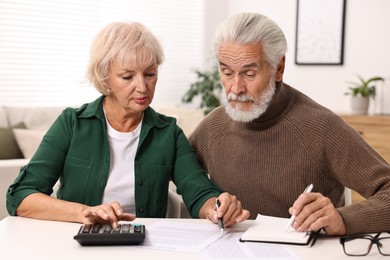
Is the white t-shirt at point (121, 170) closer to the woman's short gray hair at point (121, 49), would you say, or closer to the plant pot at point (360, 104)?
the woman's short gray hair at point (121, 49)

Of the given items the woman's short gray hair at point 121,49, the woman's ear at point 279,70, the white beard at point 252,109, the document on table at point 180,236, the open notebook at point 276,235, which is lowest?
the document on table at point 180,236

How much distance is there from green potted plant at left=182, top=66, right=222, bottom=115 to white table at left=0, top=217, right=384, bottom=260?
14.5 ft

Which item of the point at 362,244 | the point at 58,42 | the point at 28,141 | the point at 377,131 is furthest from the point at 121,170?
the point at 58,42

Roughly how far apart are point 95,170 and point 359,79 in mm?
3784

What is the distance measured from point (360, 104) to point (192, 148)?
311cm

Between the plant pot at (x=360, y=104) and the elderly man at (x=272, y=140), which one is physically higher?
the elderly man at (x=272, y=140)

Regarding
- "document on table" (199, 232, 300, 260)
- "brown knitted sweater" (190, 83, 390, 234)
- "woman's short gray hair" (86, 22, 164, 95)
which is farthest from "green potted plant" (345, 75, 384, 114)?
"document on table" (199, 232, 300, 260)

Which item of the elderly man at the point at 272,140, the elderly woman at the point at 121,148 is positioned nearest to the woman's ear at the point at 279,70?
the elderly man at the point at 272,140

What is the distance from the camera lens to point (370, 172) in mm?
1741

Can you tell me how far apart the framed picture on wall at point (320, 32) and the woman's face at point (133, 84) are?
3661 millimetres

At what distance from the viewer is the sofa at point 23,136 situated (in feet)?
8.42

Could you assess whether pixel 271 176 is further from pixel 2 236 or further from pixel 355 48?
pixel 355 48

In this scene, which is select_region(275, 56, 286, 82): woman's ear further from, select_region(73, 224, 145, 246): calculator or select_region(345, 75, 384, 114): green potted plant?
select_region(345, 75, 384, 114): green potted plant

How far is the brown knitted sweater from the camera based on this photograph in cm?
180
